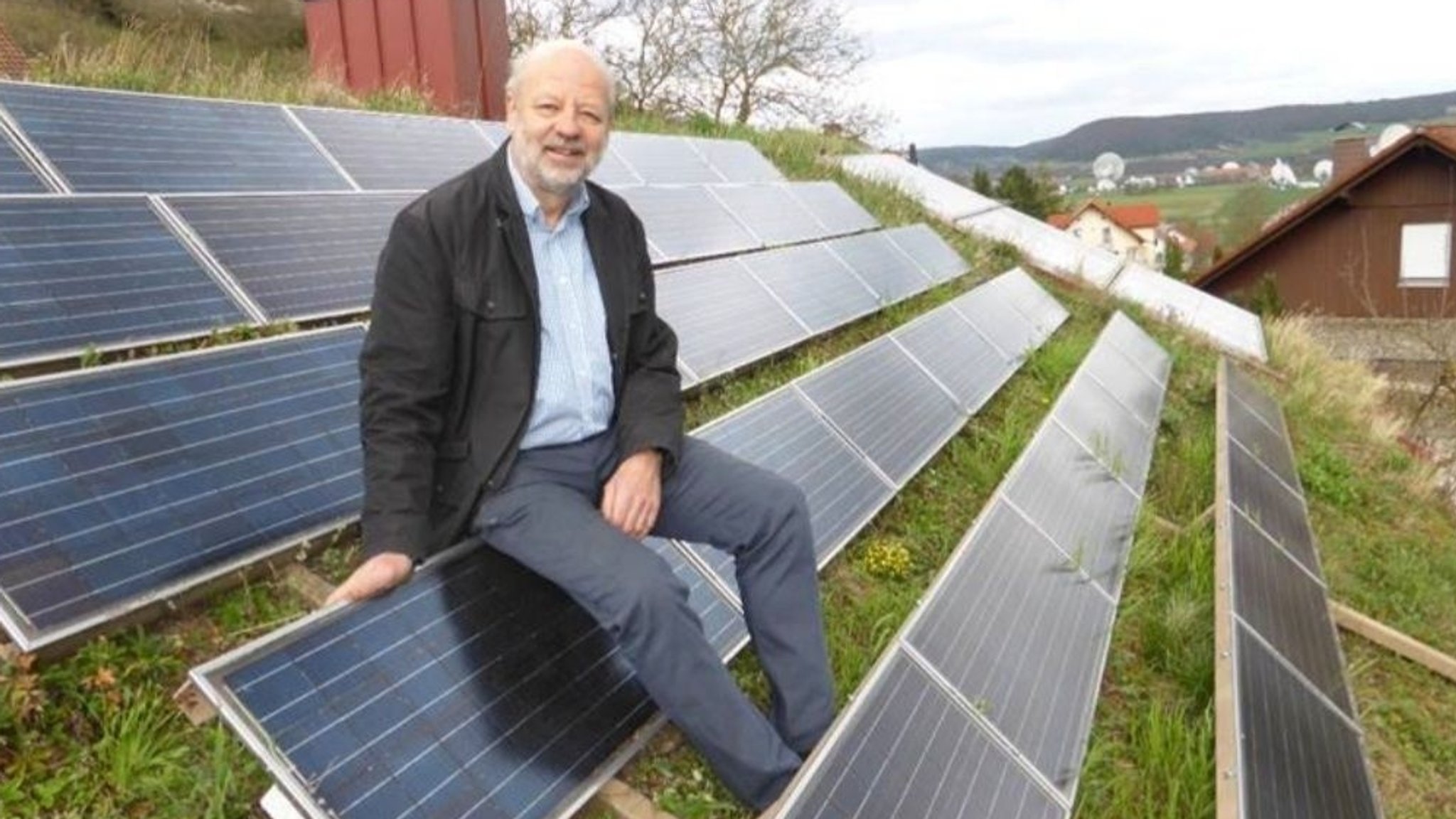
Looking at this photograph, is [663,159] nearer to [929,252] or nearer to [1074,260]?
[929,252]

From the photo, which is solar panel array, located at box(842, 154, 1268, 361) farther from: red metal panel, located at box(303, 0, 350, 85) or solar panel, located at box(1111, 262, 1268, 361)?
red metal panel, located at box(303, 0, 350, 85)

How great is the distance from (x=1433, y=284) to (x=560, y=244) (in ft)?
125

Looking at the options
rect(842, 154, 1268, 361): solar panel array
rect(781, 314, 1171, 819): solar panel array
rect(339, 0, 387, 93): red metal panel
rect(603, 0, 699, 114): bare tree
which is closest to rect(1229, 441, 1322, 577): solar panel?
rect(781, 314, 1171, 819): solar panel array

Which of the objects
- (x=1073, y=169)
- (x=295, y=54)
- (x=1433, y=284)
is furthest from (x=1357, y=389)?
(x=1073, y=169)

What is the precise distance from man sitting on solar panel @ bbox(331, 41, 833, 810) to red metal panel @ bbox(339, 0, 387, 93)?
9.24 meters

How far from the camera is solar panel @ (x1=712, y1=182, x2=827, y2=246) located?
31.9ft

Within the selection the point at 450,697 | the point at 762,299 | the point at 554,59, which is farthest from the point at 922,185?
the point at 450,697

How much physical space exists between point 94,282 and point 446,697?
2.53m

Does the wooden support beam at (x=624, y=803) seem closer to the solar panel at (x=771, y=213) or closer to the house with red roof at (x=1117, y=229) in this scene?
the solar panel at (x=771, y=213)

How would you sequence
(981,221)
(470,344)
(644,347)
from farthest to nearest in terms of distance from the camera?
(981,221), (644,347), (470,344)

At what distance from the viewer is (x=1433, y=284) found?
33.9 m

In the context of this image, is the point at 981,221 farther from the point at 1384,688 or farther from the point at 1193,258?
the point at 1193,258

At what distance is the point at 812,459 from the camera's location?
198 inches

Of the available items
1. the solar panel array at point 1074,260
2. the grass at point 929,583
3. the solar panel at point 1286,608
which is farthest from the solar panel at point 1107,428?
the solar panel array at point 1074,260
